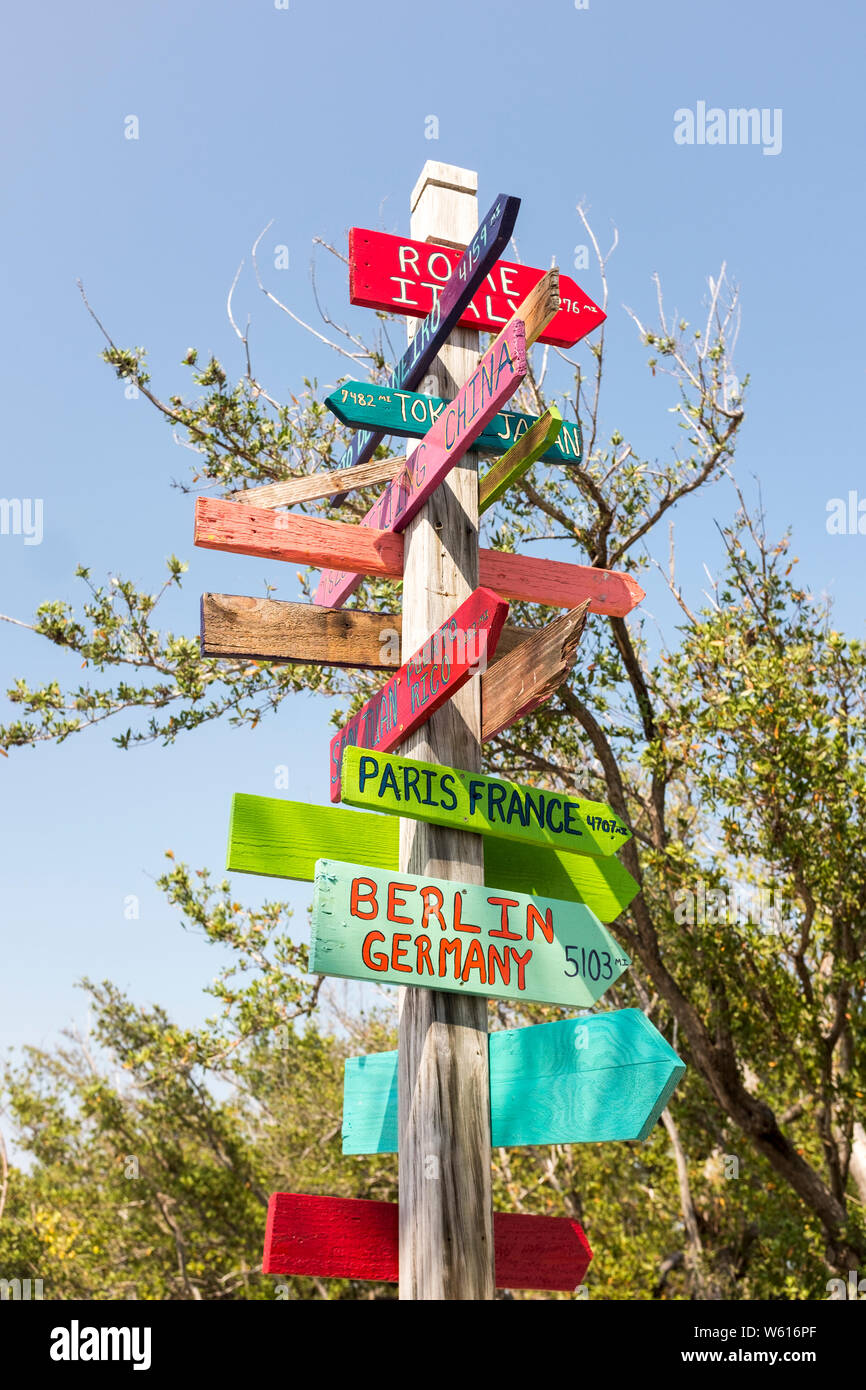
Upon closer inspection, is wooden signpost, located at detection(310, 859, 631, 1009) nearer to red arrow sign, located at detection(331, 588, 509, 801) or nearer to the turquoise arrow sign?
the turquoise arrow sign

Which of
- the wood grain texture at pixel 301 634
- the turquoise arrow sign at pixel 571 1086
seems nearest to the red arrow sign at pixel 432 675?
the wood grain texture at pixel 301 634

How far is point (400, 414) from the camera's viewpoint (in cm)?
380

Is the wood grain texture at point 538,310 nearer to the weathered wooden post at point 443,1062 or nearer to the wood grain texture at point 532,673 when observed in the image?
the weathered wooden post at point 443,1062

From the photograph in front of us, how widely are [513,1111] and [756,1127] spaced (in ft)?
19.7

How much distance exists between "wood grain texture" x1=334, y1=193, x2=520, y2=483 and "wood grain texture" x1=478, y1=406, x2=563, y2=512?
1.41ft

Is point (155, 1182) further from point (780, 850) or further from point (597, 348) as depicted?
point (597, 348)

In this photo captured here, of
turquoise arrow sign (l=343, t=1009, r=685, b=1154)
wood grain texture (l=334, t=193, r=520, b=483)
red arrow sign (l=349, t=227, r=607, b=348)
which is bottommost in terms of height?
turquoise arrow sign (l=343, t=1009, r=685, b=1154)

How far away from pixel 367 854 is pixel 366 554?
3.39 feet

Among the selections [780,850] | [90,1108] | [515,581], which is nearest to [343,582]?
[515,581]

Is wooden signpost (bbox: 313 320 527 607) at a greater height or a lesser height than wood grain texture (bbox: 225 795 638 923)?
greater

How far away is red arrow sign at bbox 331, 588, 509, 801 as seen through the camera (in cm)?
308

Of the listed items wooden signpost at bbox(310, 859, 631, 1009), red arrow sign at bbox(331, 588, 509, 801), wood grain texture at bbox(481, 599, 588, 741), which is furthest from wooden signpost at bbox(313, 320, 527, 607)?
wooden signpost at bbox(310, 859, 631, 1009)

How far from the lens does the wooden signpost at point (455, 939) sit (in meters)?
2.93
